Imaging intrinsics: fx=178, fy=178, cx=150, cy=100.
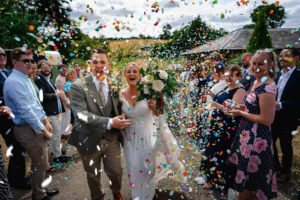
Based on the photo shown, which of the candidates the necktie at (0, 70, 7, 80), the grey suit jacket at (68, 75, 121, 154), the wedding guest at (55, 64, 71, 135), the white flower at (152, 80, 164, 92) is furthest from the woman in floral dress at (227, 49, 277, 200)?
the wedding guest at (55, 64, 71, 135)

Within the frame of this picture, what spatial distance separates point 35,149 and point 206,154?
3.08 meters

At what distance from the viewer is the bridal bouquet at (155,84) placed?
8.48 feet

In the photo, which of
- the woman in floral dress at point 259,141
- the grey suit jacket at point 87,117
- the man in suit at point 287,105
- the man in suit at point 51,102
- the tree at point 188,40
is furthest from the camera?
the tree at point 188,40

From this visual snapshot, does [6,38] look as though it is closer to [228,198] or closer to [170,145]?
[170,145]

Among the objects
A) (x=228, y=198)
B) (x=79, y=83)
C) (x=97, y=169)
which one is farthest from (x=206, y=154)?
(x=79, y=83)

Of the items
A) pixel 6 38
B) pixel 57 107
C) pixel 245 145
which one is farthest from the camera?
pixel 6 38

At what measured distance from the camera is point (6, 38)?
45.4 feet

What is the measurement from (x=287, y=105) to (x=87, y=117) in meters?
3.70

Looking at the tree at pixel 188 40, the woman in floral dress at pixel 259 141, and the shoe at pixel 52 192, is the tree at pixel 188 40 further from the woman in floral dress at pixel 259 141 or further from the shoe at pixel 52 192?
the shoe at pixel 52 192

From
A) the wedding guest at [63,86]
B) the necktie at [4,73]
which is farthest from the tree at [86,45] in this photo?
the necktie at [4,73]

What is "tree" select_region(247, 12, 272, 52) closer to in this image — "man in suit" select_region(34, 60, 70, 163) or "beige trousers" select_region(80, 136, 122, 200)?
"man in suit" select_region(34, 60, 70, 163)

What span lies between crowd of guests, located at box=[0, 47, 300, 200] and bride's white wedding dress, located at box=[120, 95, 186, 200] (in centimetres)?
90

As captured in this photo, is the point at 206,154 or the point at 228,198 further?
the point at 206,154

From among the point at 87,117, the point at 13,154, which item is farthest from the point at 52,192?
the point at 87,117
